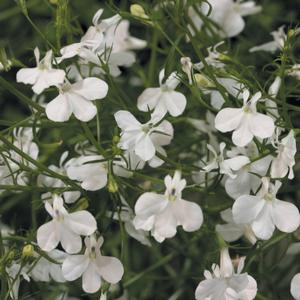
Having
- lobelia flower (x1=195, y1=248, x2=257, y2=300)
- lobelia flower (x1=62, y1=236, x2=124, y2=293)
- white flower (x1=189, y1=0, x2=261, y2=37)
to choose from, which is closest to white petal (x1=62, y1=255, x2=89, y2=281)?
lobelia flower (x1=62, y1=236, x2=124, y2=293)

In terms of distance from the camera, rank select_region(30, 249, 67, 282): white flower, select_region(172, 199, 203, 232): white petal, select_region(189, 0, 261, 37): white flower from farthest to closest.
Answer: select_region(189, 0, 261, 37): white flower, select_region(30, 249, 67, 282): white flower, select_region(172, 199, 203, 232): white petal

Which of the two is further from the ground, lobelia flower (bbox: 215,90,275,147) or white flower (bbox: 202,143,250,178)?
lobelia flower (bbox: 215,90,275,147)

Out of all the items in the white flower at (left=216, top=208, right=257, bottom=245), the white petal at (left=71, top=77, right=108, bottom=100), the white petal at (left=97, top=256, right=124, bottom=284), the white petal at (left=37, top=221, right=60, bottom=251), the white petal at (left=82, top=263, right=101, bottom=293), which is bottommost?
the white flower at (left=216, top=208, right=257, bottom=245)

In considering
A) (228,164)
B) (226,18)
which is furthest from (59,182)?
(226,18)

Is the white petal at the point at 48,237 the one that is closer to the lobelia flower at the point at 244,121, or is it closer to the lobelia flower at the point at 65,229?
the lobelia flower at the point at 65,229

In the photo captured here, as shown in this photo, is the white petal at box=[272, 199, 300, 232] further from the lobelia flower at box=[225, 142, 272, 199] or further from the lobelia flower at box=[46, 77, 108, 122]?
the lobelia flower at box=[46, 77, 108, 122]

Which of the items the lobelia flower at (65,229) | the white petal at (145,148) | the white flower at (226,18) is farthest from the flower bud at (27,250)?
the white flower at (226,18)
